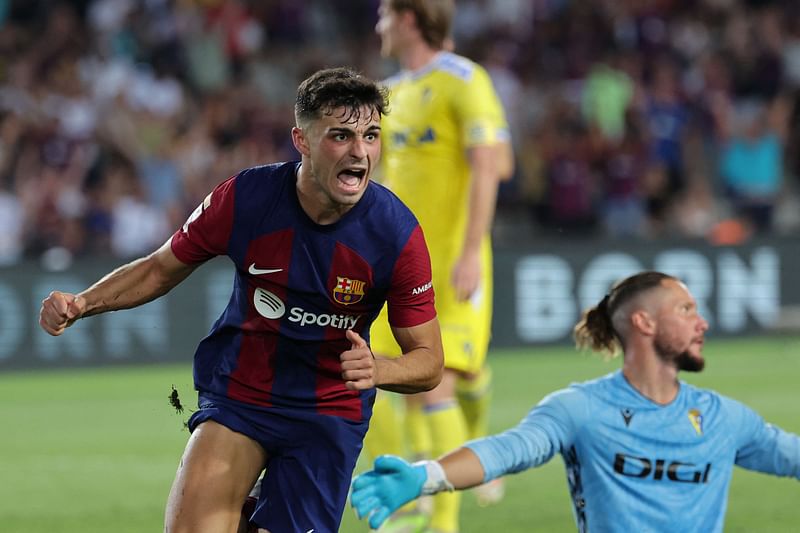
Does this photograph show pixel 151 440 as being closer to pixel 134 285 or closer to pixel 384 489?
pixel 134 285

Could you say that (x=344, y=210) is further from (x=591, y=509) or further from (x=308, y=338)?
(x=591, y=509)

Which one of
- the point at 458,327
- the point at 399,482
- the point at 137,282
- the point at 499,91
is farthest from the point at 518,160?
the point at 399,482

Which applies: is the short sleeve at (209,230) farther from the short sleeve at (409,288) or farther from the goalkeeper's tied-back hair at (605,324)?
the goalkeeper's tied-back hair at (605,324)

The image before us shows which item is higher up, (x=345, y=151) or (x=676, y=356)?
(x=345, y=151)

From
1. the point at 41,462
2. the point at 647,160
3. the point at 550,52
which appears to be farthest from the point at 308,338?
the point at 550,52

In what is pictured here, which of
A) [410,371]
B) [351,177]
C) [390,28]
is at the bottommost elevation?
[410,371]

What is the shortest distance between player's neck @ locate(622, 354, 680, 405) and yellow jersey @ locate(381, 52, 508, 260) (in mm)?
1889

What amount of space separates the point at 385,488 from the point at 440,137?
9.52ft

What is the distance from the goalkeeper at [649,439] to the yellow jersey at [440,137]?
73.7 inches

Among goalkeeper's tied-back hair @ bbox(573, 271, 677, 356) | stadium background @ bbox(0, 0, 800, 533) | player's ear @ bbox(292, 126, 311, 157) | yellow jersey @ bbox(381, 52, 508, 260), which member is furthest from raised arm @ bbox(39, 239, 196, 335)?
stadium background @ bbox(0, 0, 800, 533)

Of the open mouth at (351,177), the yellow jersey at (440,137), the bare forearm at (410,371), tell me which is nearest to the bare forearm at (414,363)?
the bare forearm at (410,371)

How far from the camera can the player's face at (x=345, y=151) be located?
4.42 meters

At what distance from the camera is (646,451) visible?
4.89m

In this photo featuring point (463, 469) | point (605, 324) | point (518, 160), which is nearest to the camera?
point (463, 469)
